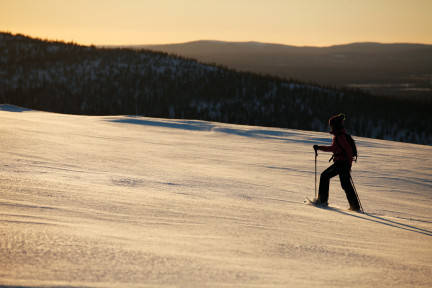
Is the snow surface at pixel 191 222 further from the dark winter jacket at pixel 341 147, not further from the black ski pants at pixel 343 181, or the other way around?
the dark winter jacket at pixel 341 147

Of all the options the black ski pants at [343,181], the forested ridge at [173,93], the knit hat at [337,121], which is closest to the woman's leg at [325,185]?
the black ski pants at [343,181]

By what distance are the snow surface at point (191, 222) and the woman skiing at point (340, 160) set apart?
10.8 inches

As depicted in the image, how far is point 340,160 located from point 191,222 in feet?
10.1

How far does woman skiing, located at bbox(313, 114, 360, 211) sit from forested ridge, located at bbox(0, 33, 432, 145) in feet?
190

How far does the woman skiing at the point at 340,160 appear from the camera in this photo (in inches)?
227

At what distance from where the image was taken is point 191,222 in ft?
12.5

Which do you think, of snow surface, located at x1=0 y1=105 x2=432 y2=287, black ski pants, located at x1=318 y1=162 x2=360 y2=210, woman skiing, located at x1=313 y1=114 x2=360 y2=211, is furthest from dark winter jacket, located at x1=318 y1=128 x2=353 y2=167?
snow surface, located at x1=0 y1=105 x2=432 y2=287

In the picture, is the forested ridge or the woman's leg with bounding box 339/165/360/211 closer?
the woman's leg with bounding box 339/165/360/211

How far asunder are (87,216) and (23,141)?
16.4 feet

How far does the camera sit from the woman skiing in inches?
227

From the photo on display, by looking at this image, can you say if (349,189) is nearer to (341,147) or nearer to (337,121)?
(341,147)

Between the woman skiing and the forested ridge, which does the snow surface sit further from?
the forested ridge

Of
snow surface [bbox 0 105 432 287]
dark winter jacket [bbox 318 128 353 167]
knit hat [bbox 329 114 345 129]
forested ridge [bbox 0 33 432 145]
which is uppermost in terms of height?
forested ridge [bbox 0 33 432 145]

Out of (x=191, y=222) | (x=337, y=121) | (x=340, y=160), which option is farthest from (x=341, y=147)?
(x=191, y=222)
